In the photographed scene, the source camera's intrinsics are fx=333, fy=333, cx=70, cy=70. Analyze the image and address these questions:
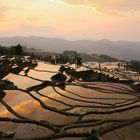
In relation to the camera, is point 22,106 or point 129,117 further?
point 22,106

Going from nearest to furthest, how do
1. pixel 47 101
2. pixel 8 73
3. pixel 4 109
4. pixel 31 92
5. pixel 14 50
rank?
pixel 4 109, pixel 47 101, pixel 31 92, pixel 8 73, pixel 14 50

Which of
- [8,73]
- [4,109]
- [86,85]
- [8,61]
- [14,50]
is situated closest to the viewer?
[4,109]

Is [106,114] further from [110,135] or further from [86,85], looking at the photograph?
[86,85]

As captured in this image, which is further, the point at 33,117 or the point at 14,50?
the point at 14,50

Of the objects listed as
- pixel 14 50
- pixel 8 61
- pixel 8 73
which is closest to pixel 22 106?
pixel 8 73

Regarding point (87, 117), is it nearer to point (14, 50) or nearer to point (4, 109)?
point (4, 109)

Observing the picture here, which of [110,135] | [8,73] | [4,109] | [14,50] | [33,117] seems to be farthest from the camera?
[14,50]

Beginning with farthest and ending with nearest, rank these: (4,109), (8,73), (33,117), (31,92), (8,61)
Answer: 1. (8,61)
2. (8,73)
3. (31,92)
4. (4,109)
5. (33,117)

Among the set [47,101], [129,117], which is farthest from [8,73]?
[129,117]
